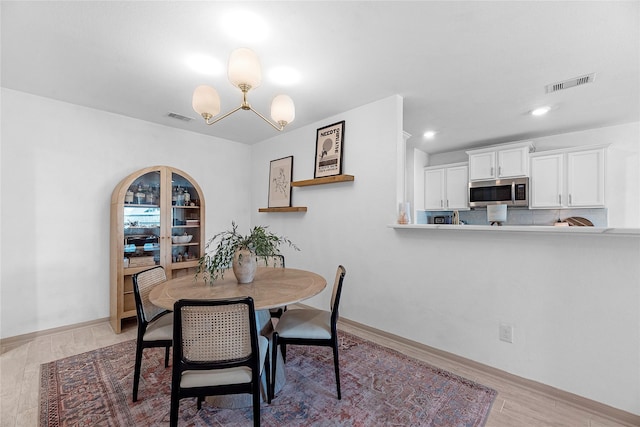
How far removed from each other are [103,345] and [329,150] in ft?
10.1

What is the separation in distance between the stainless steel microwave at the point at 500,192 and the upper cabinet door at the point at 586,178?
49 cm

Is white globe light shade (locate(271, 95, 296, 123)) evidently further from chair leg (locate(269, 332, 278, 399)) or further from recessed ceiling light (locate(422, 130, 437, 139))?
recessed ceiling light (locate(422, 130, 437, 139))

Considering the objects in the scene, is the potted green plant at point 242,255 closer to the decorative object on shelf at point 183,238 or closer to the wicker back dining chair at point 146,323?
the wicker back dining chair at point 146,323

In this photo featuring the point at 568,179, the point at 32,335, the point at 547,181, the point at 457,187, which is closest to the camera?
the point at 32,335

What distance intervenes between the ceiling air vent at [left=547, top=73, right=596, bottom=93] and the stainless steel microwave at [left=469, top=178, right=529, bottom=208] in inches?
69.3

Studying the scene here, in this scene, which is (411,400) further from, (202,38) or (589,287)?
(202,38)

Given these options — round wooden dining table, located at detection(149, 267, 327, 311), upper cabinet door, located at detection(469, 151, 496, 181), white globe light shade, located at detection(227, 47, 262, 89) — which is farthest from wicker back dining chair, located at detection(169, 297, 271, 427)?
upper cabinet door, located at detection(469, 151, 496, 181)

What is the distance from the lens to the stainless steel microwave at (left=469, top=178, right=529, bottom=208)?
4.04 meters

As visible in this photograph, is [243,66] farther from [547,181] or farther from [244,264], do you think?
[547,181]

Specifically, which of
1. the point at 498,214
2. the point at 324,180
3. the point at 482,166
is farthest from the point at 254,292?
the point at 482,166

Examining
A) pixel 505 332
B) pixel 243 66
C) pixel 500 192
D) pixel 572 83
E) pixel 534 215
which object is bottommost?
pixel 505 332

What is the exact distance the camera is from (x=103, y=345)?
8.74 feet

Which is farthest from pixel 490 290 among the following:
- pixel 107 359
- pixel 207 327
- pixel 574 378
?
pixel 107 359

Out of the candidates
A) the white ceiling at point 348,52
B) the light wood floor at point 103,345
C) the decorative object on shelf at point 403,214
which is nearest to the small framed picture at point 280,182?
the white ceiling at point 348,52
